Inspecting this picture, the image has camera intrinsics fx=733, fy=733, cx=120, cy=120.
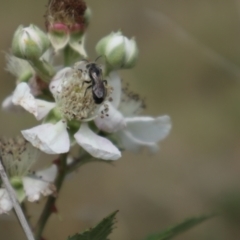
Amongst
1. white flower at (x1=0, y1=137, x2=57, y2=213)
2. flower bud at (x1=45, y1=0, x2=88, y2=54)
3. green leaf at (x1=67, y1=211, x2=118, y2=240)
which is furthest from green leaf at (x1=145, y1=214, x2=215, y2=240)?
flower bud at (x1=45, y1=0, x2=88, y2=54)

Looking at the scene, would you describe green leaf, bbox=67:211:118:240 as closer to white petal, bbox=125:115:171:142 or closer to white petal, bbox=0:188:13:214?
white petal, bbox=0:188:13:214

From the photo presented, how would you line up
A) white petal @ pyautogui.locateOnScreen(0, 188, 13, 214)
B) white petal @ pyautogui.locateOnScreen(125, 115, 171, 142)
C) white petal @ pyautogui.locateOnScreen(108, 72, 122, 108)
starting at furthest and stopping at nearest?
white petal @ pyautogui.locateOnScreen(125, 115, 171, 142) < white petal @ pyautogui.locateOnScreen(108, 72, 122, 108) < white petal @ pyautogui.locateOnScreen(0, 188, 13, 214)

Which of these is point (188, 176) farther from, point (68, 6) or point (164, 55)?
point (68, 6)

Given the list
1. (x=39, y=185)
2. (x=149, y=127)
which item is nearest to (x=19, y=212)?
(x=39, y=185)

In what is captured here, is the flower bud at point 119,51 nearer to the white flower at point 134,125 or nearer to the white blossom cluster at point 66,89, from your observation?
the white blossom cluster at point 66,89

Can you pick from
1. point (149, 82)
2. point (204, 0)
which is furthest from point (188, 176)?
point (204, 0)

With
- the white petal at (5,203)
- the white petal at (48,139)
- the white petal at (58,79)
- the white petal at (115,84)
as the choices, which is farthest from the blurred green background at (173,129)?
the white petal at (5,203)
